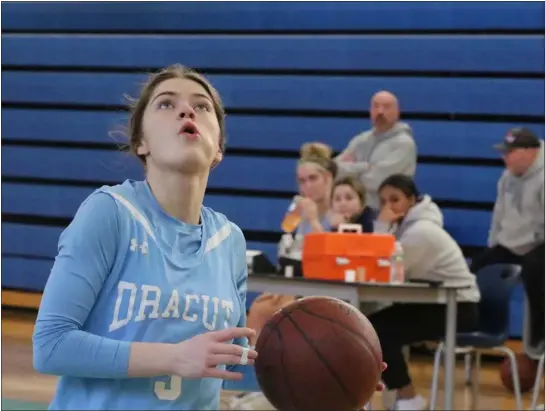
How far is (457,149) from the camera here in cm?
622

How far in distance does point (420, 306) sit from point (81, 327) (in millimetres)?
2768

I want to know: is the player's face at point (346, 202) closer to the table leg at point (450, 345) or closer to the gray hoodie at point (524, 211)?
the table leg at point (450, 345)

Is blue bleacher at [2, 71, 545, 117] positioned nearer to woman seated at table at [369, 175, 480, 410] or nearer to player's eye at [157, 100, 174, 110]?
woman seated at table at [369, 175, 480, 410]

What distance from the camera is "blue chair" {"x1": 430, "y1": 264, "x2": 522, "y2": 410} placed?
4.09 metres

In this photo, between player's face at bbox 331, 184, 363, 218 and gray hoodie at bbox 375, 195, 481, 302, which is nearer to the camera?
gray hoodie at bbox 375, 195, 481, 302

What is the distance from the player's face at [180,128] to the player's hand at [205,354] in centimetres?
35

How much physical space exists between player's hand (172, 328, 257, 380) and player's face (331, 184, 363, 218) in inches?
118

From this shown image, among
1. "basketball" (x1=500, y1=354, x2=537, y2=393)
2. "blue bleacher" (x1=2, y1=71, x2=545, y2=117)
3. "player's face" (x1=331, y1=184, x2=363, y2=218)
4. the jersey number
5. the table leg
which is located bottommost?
"basketball" (x1=500, y1=354, x2=537, y2=393)

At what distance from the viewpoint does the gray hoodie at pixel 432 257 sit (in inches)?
161

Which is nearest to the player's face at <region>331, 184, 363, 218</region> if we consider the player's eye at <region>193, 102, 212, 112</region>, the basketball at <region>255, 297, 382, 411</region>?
the basketball at <region>255, 297, 382, 411</region>

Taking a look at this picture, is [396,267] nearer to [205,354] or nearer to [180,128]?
[180,128]

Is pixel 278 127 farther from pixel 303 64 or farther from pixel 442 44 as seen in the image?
pixel 442 44

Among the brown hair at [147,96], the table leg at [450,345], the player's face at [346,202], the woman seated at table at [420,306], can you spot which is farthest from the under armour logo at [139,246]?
the player's face at [346,202]

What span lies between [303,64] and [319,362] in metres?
5.15
